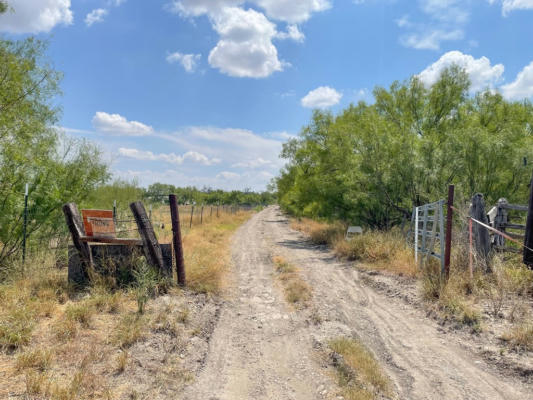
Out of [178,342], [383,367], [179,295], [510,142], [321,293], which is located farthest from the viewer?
[510,142]

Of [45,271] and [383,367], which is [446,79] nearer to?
[383,367]

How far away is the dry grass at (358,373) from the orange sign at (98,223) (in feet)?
14.9

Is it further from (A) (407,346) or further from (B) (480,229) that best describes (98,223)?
(B) (480,229)

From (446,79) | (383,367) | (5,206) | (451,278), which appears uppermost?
(446,79)

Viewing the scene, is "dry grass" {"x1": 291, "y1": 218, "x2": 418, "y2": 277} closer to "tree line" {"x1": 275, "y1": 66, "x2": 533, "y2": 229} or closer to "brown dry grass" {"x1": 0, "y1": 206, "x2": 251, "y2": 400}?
"tree line" {"x1": 275, "y1": 66, "x2": 533, "y2": 229}

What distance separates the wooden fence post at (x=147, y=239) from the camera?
6656 millimetres

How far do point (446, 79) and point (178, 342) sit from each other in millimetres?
16667

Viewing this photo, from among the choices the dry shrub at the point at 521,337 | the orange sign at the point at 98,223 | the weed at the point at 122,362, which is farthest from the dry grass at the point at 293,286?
the orange sign at the point at 98,223

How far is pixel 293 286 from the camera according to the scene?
8008 mm

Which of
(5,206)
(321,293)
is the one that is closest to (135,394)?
(321,293)

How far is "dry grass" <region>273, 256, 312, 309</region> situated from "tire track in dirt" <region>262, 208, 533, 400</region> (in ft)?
0.86

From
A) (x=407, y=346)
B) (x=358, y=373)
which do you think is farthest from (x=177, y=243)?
(x=407, y=346)

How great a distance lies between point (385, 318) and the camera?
621cm

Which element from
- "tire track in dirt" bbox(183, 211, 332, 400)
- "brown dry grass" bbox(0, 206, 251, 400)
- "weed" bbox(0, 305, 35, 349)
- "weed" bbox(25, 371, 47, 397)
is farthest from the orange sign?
"weed" bbox(25, 371, 47, 397)
